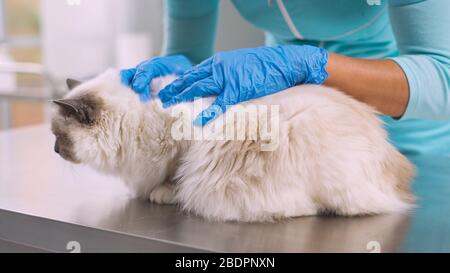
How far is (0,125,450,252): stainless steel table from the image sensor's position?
758 mm

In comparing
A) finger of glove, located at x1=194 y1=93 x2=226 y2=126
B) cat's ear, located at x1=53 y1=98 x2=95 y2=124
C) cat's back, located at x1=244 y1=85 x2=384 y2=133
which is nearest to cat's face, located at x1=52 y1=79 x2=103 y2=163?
cat's ear, located at x1=53 y1=98 x2=95 y2=124

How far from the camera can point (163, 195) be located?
100cm

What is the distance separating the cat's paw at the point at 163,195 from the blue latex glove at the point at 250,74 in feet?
0.55

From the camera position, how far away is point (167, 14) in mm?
1604

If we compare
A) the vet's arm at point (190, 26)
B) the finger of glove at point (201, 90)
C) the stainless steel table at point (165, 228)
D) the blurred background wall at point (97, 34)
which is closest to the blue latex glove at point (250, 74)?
the finger of glove at point (201, 90)

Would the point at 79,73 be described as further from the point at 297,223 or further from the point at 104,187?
the point at 297,223

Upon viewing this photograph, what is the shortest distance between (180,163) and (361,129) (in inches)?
14.4

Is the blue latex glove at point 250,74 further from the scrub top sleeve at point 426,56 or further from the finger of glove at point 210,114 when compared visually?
the scrub top sleeve at point 426,56

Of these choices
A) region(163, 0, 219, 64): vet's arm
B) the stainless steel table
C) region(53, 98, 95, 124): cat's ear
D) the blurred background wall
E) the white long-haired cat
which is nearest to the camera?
the stainless steel table

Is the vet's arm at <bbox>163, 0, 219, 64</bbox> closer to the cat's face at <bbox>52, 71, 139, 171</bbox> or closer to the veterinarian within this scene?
the veterinarian

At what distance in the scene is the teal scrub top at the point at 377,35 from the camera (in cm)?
101

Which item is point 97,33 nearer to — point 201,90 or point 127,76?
point 127,76

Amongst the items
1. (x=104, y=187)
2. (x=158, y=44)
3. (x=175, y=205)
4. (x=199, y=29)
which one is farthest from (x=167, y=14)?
(x=158, y=44)

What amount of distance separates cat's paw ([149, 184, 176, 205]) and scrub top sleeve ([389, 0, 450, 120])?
1.74 feet
